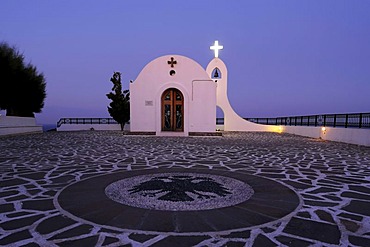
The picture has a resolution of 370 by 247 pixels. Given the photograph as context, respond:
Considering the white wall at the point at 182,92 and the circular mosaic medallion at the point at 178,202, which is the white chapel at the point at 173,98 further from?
the circular mosaic medallion at the point at 178,202

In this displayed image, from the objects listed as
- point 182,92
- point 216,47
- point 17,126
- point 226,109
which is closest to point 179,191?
point 182,92

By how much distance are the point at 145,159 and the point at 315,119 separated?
14.4 meters

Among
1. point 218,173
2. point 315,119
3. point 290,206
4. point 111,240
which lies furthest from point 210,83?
point 111,240

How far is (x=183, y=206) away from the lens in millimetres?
3701

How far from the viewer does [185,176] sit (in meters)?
5.52

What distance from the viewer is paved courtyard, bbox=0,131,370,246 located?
2.83m

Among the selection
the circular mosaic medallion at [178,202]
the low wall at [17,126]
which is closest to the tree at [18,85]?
the low wall at [17,126]

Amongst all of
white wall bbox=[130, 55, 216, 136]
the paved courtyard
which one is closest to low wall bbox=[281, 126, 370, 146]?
white wall bbox=[130, 55, 216, 136]

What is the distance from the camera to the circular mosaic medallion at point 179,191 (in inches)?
150

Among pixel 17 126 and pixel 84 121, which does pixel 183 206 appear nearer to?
pixel 17 126

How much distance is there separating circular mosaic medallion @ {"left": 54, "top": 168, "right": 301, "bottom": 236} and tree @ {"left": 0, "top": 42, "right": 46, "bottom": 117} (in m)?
16.3

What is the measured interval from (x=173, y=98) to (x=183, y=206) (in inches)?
589

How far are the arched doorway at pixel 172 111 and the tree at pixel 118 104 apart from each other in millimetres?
7072

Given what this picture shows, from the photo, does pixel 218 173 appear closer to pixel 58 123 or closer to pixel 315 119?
pixel 315 119
